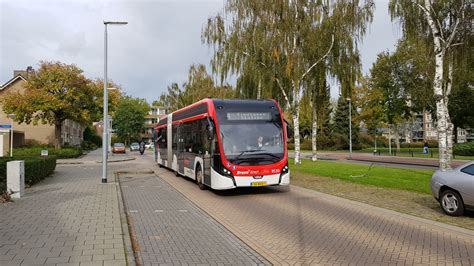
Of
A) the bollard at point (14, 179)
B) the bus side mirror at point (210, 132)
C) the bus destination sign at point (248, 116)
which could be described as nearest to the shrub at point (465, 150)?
the bus destination sign at point (248, 116)

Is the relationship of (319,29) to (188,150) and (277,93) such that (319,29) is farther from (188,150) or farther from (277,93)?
(188,150)

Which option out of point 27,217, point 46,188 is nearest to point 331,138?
point 46,188

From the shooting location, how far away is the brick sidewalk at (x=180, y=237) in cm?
554

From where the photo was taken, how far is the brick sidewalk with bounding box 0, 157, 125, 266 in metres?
5.21

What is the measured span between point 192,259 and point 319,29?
18.8 meters

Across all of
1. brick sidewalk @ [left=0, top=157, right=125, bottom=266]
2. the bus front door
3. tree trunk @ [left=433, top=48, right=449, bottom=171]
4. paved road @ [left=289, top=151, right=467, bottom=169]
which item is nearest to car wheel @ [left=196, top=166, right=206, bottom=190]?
the bus front door

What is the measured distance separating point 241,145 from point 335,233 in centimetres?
518

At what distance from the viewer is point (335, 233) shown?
23.2 feet

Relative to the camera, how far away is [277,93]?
25.1 meters

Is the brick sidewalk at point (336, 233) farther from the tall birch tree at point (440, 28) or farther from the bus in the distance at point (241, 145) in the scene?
the tall birch tree at point (440, 28)

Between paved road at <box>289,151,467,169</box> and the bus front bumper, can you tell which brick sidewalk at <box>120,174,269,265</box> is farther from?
paved road at <box>289,151,467,169</box>

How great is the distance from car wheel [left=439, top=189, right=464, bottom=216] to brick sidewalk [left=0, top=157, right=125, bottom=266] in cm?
669

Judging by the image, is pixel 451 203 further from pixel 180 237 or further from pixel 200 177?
pixel 200 177

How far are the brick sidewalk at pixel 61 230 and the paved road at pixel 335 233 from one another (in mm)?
2194
